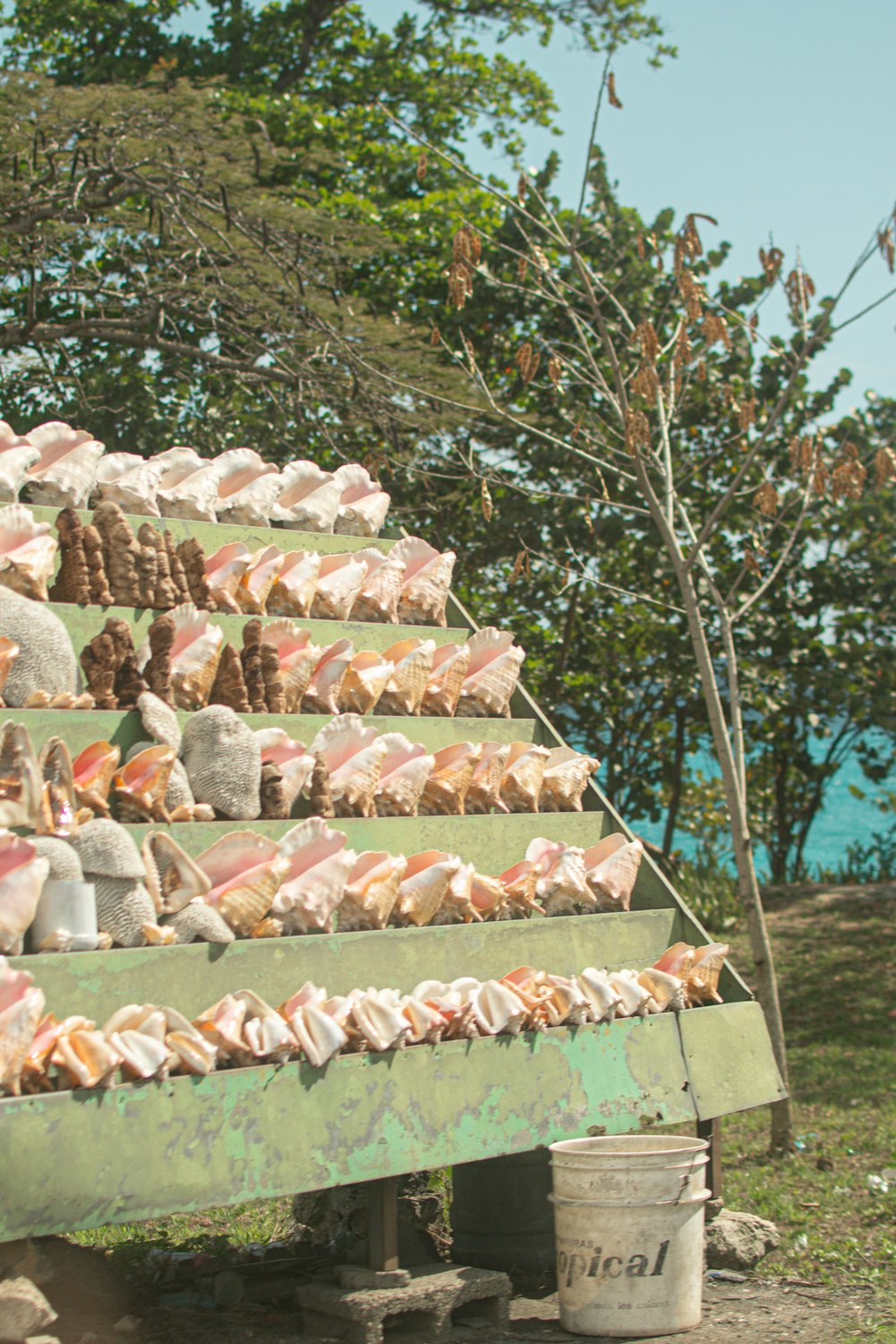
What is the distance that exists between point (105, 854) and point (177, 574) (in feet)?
4.29

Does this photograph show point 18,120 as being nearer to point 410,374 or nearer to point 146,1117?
point 410,374

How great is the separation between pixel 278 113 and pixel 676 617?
6.26 metres

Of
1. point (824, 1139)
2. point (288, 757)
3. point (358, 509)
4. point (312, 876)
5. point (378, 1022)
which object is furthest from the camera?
point (824, 1139)

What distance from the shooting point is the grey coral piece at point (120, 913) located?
2.98 m

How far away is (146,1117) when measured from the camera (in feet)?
8.61

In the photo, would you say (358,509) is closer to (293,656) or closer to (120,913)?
(293,656)

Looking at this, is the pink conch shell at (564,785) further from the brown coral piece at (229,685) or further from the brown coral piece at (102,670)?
the brown coral piece at (102,670)

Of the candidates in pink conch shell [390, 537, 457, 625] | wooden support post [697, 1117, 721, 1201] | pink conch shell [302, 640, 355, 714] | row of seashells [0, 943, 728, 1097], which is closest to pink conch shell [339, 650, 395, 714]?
pink conch shell [302, 640, 355, 714]

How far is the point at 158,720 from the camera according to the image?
350 cm

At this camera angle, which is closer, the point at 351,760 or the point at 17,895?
the point at 17,895

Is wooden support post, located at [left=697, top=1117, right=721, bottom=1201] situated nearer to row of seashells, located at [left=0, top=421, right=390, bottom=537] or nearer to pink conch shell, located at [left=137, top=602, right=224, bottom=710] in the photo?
pink conch shell, located at [left=137, top=602, right=224, bottom=710]

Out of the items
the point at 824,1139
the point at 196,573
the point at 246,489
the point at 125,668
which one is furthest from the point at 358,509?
the point at 824,1139

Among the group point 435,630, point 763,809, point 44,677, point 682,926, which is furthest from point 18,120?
point 763,809

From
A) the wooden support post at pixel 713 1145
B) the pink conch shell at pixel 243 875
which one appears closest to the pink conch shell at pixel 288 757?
the pink conch shell at pixel 243 875
